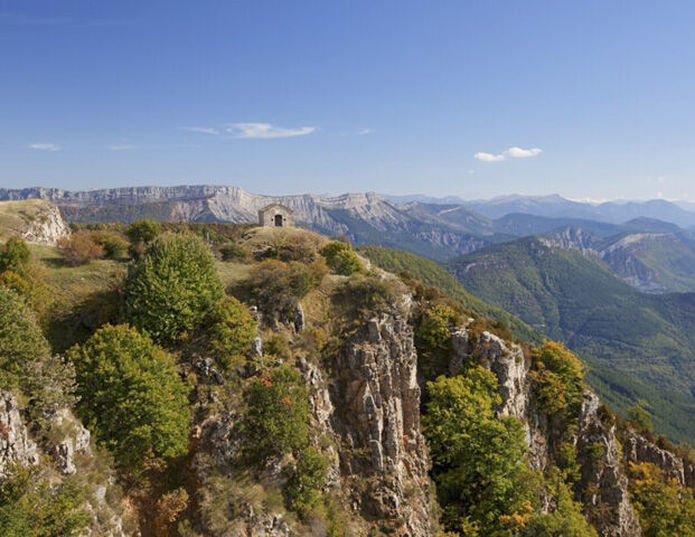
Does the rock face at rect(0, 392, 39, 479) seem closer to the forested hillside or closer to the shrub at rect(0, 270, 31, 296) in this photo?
the forested hillside

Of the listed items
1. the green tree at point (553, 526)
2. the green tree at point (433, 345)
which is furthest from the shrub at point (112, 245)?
the green tree at point (553, 526)

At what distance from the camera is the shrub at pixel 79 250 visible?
34.2 metres

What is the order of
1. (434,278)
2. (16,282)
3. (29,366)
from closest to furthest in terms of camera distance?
1. (29,366)
2. (16,282)
3. (434,278)

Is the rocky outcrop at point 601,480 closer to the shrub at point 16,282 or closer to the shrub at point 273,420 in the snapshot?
the shrub at point 273,420

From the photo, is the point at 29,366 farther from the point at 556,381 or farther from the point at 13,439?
the point at 556,381

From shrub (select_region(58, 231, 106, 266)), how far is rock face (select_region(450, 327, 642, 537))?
110 feet

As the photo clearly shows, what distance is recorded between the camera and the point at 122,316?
25.2 m

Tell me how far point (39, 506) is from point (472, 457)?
91.0 feet

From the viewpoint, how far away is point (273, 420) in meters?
23.1

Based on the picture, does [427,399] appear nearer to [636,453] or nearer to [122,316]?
[122,316]

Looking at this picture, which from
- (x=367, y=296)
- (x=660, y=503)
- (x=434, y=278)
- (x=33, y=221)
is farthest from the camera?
(x=434, y=278)

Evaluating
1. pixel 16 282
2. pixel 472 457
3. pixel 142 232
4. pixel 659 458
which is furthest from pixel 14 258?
pixel 659 458

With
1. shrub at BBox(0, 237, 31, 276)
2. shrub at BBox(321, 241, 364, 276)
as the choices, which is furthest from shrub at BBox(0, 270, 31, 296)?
shrub at BBox(321, 241, 364, 276)

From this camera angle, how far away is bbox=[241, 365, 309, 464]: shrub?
23.3 m
